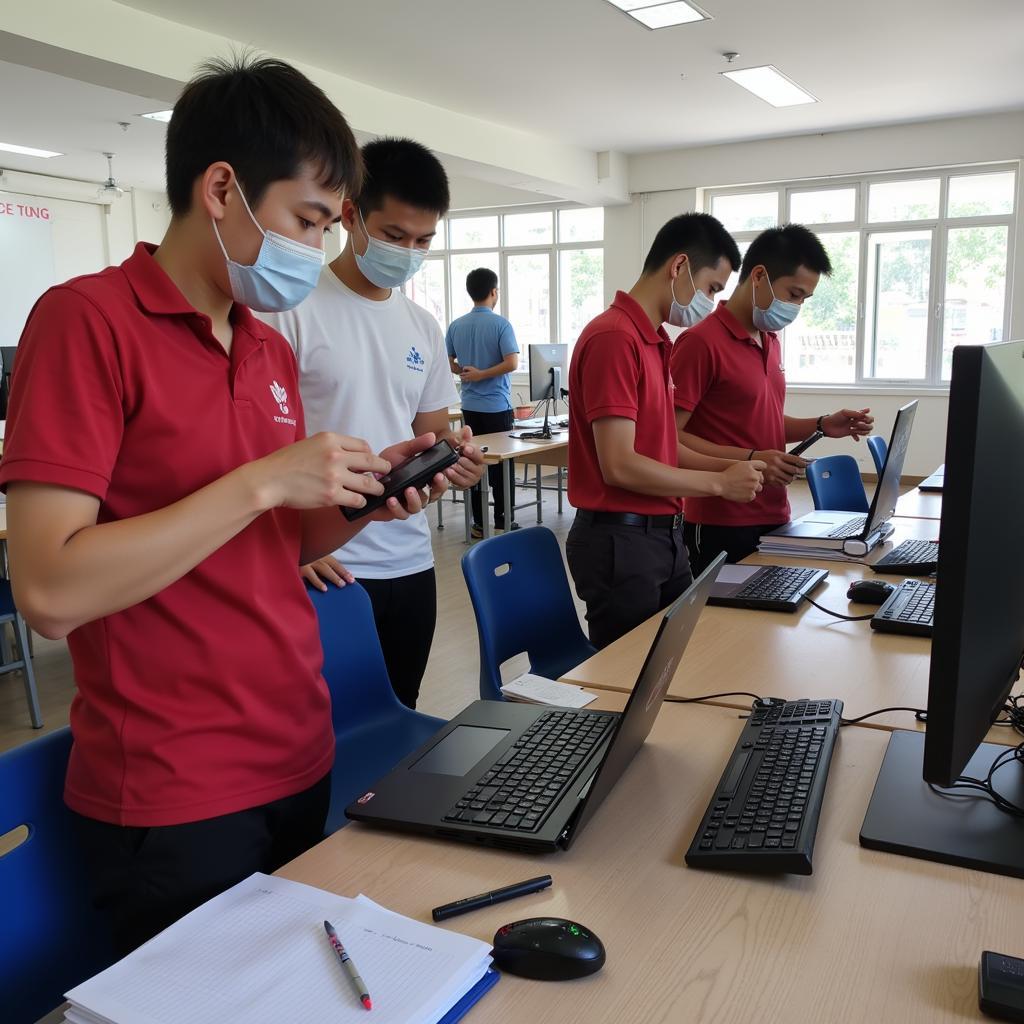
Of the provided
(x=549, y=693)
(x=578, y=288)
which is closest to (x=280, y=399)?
A: (x=549, y=693)

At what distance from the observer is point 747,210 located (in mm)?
9148

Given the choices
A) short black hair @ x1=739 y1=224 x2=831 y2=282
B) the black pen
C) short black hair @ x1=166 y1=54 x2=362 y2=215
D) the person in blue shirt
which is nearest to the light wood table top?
the black pen

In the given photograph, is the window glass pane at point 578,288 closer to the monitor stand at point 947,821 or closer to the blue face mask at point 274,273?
the blue face mask at point 274,273

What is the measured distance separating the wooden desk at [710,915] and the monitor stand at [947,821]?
0.05 ft

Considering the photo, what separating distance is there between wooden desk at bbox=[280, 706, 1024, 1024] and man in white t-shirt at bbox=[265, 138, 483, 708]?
89cm

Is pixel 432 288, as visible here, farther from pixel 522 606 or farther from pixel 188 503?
pixel 188 503

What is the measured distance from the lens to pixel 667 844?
41.3 inches

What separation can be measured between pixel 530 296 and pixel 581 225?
38.1 inches

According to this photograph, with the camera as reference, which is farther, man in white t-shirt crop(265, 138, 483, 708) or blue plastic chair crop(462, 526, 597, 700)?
blue plastic chair crop(462, 526, 597, 700)

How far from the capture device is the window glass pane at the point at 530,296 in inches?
410

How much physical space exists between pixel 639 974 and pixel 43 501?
28.6 inches

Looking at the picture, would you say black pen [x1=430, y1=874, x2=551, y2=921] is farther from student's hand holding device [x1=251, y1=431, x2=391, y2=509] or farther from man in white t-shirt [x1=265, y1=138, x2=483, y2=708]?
man in white t-shirt [x1=265, y1=138, x2=483, y2=708]

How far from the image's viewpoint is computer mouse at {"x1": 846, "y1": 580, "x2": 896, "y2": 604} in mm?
2064

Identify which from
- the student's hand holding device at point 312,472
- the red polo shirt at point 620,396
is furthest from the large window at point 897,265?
the student's hand holding device at point 312,472
